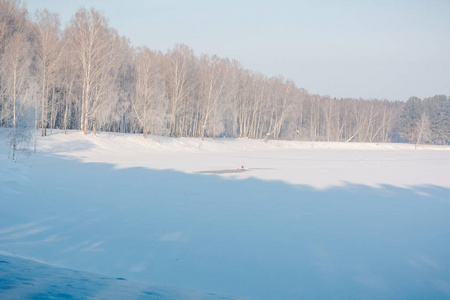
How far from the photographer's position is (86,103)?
101ft

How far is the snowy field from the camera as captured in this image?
15.5ft

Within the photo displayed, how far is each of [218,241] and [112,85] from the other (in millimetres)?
32538

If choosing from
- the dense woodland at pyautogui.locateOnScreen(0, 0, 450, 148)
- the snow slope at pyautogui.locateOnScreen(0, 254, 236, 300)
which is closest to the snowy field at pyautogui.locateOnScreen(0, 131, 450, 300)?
the snow slope at pyautogui.locateOnScreen(0, 254, 236, 300)

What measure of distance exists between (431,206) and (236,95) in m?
48.0

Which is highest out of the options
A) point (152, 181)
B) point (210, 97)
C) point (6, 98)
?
point (210, 97)

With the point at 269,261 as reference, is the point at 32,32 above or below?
above

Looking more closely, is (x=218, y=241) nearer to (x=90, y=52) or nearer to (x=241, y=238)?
(x=241, y=238)

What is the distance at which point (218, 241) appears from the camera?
6.70 m

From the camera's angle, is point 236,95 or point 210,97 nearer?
point 210,97

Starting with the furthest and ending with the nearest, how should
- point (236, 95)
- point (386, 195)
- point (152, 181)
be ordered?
Answer: point (236, 95)
point (152, 181)
point (386, 195)

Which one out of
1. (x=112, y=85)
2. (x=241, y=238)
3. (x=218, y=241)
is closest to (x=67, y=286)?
(x=218, y=241)

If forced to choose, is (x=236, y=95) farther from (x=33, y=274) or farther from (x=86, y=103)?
(x=33, y=274)

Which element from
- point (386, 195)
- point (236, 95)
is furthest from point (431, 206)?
point (236, 95)

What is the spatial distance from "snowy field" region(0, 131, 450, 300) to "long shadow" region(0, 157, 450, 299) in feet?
0.10
